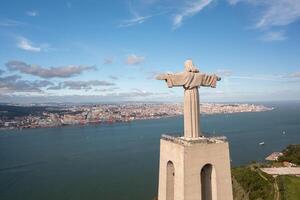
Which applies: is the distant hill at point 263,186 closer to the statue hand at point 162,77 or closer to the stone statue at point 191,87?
the stone statue at point 191,87

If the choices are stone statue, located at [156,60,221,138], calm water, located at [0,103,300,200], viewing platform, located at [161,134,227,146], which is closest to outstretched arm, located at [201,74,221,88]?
stone statue, located at [156,60,221,138]

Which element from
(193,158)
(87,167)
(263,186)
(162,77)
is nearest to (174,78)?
(162,77)

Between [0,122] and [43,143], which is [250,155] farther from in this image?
[0,122]

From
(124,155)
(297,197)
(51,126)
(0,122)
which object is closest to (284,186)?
(297,197)

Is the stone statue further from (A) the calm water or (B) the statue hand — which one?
(A) the calm water

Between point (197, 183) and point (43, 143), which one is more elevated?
point (197, 183)

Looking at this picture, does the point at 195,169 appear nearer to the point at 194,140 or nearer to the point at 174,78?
the point at 194,140

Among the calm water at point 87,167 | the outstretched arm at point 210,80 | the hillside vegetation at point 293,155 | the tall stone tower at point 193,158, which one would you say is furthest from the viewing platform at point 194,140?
the hillside vegetation at point 293,155
